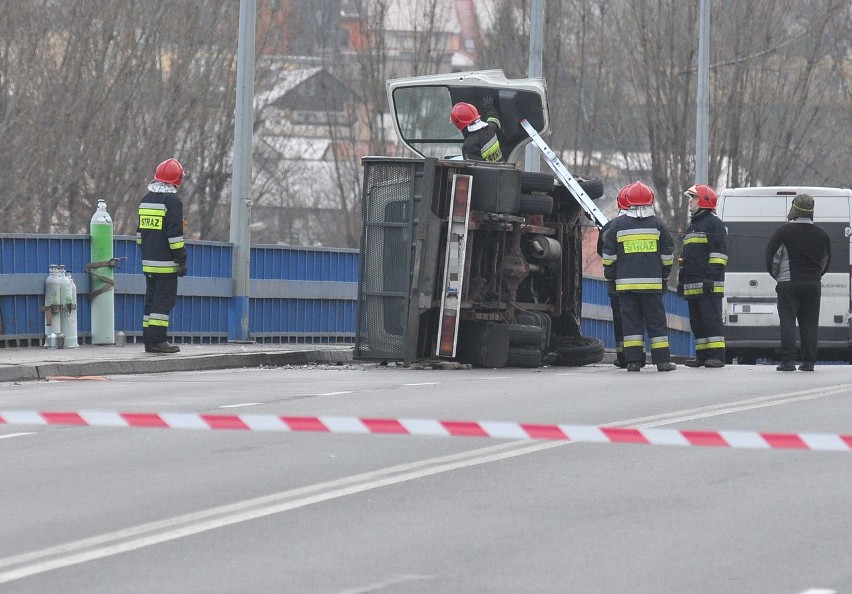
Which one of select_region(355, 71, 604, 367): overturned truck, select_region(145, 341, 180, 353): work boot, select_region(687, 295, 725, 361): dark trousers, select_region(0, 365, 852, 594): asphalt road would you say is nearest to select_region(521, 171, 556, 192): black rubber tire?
select_region(355, 71, 604, 367): overturned truck

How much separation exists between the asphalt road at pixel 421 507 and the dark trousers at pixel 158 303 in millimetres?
5434

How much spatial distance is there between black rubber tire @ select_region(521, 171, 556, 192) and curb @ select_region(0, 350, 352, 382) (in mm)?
3287

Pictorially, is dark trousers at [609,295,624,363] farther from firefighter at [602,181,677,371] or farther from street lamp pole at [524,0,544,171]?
street lamp pole at [524,0,544,171]

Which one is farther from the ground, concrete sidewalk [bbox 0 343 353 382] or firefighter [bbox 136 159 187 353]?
firefighter [bbox 136 159 187 353]

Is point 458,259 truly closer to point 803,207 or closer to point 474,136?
point 474,136

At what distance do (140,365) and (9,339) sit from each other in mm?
2079

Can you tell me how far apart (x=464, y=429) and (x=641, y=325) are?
25.4 feet

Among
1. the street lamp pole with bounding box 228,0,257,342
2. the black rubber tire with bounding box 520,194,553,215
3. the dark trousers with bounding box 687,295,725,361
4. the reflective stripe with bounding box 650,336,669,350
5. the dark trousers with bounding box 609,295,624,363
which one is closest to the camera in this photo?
the reflective stripe with bounding box 650,336,669,350

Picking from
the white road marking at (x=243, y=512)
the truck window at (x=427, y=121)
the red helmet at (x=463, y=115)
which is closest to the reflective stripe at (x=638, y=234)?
the red helmet at (x=463, y=115)

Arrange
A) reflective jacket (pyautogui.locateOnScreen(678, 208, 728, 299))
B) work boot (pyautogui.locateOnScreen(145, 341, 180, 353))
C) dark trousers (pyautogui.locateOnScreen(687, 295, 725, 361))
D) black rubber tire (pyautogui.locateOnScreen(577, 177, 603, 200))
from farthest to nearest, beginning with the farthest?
black rubber tire (pyautogui.locateOnScreen(577, 177, 603, 200)) → dark trousers (pyautogui.locateOnScreen(687, 295, 725, 361)) → reflective jacket (pyautogui.locateOnScreen(678, 208, 728, 299)) → work boot (pyautogui.locateOnScreen(145, 341, 180, 353))

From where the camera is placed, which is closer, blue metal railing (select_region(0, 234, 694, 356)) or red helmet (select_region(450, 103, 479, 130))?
red helmet (select_region(450, 103, 479, 130))

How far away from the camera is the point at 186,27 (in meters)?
40.1

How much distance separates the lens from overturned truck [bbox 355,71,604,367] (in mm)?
17328

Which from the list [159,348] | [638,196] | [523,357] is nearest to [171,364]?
[159,348]
